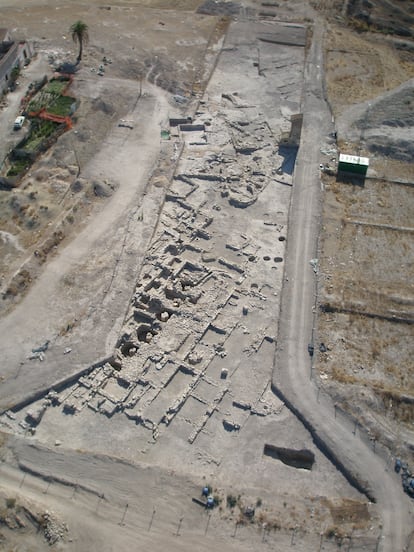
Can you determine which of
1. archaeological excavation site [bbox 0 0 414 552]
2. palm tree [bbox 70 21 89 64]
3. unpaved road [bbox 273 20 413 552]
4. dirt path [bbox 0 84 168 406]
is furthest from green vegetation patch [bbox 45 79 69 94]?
unpaved road [bbox 273 20 413 552]

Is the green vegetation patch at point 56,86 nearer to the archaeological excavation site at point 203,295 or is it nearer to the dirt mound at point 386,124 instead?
the archaeological excavation site at point 203,295

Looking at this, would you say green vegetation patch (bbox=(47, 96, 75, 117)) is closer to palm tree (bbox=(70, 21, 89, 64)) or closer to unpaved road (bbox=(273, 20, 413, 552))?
palm tree (bbox=(70, 21, 89, 64))

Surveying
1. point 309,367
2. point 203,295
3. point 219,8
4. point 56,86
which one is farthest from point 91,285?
point 219,8

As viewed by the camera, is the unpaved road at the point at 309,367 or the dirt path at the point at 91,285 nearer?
the unpaved road at the point at 309,367

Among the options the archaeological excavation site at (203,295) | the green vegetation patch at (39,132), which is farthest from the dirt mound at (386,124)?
the green vegetation patch at (39,132)

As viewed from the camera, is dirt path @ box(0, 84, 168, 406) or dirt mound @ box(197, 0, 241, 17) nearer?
dirt path @ box(0, 84, 168, 406)

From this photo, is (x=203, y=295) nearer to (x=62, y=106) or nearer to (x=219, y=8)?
(x=62, y=106)

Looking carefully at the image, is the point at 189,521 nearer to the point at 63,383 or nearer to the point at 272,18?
the point at 63,383
